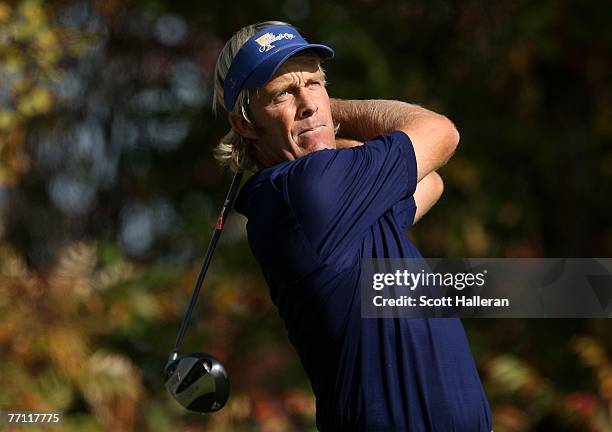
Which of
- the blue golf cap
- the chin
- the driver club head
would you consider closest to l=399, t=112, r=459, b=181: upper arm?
the chin

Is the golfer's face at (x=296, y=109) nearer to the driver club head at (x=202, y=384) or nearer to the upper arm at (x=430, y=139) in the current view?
the upper arm at (x=430, y=139)

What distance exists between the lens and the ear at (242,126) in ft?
11.3

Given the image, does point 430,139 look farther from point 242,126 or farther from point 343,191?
point 242,126

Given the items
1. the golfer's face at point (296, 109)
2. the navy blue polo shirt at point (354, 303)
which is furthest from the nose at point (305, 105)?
the navy blue polo shirt at point (354, 303)

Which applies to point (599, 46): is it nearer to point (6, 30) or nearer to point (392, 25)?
point (392, 25)

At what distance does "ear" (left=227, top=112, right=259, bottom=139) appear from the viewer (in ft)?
11.3

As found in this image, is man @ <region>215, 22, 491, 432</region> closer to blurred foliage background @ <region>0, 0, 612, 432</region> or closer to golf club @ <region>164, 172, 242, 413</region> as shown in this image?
golf club @ <region>164, 172, 242, 413</region>

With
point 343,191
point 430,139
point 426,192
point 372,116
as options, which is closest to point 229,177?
point 426,192

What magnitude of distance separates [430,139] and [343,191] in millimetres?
348

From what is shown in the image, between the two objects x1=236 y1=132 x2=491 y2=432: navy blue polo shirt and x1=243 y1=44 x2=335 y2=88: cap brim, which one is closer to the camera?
x1=236 y1=132 x2=491 y2=432: navy blue polo shirt

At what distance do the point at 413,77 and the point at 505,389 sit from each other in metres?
2.64

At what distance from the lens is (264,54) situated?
3289 millimetres

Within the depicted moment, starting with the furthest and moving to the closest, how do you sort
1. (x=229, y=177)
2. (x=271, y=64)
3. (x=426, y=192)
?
(x=229, y=177), (x=426, y=192), (x=271, y=64)

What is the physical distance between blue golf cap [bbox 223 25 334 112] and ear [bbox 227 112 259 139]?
0.06m
